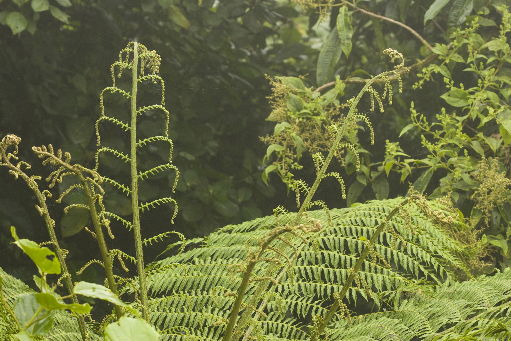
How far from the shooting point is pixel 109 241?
9.08ft

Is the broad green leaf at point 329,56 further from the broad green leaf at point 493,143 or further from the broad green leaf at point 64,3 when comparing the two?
the broad green leaf at point 64,3

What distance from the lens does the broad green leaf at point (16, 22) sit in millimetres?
2645

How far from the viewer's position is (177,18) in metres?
3.12

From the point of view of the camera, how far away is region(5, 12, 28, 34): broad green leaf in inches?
104

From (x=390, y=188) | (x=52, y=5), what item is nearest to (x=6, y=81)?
(x=52, y=5)

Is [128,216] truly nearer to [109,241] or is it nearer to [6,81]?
[109,241]

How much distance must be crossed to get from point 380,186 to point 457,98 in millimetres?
369

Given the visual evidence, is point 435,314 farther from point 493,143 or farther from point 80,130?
point 80,130

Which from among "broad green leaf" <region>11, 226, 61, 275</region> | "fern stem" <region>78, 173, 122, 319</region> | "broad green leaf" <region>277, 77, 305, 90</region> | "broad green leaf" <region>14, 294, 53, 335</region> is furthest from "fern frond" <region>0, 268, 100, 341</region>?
"broad green leaf" <region>277, 77, 305, 90</region>

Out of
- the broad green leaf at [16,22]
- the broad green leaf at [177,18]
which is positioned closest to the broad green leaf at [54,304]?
the broad green leaf at [16,22]

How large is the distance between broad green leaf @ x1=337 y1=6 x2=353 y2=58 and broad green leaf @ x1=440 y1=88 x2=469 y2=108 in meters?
0.37

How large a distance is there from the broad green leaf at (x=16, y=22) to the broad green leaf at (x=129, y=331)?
213cm

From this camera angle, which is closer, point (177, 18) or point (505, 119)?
point (505, 119)

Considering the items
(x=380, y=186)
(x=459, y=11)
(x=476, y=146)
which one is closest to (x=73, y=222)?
(x=380, y=186)
